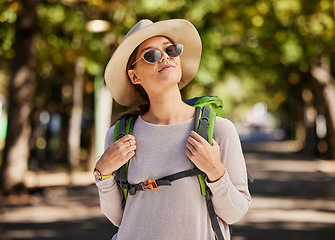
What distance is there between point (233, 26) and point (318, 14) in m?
3.16

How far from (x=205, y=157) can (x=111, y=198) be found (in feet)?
1.69

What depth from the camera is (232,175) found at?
2.50m

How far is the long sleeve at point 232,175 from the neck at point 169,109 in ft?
0.52

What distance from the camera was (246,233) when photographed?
32.4 feet

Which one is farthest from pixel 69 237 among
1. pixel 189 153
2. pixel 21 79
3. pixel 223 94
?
pixel 223 94

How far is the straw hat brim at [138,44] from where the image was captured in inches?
104

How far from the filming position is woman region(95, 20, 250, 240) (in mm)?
2420

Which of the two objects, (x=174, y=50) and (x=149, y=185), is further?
(x=174, y=50)

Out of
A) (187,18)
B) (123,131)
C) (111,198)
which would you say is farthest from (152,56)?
(187,18)

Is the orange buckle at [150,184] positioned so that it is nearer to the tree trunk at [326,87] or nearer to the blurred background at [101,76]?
the blurred background at [101,76]

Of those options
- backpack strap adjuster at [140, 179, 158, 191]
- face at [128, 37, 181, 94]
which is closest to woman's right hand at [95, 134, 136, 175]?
backpack strap adjuster at [140, 179, 158, 191]

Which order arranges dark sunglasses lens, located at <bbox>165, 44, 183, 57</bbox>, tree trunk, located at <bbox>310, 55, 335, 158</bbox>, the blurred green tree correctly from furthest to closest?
tree trunk, located at <bbox>310, 55, 335, 158</bbox> < the blurred green tree < dark sunglasses lens, located at <bbox>165, 44, 183, 57</bbox>

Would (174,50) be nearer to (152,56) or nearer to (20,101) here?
(152,56)

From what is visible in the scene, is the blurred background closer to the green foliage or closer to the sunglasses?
the green foliage
